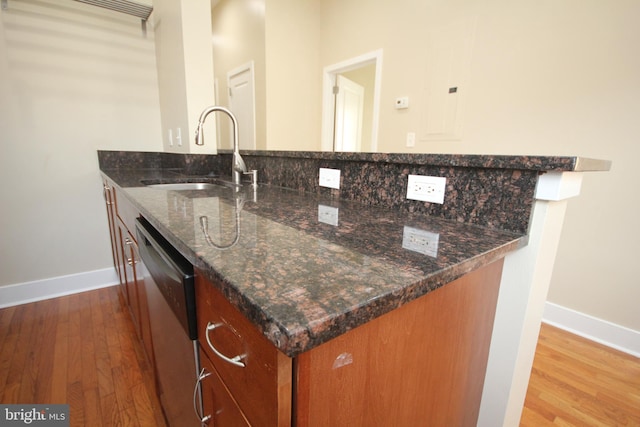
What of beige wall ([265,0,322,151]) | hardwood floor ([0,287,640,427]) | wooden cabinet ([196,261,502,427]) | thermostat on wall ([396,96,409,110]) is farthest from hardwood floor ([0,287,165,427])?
thermostat on wall ([396,96,409,110])

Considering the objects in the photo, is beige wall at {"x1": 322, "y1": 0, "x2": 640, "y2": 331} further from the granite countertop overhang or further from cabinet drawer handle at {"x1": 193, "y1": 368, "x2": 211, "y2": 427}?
cabinet drawer handle at {"x1": 193, "y1": 368, "x2": 211, "y2": 427}

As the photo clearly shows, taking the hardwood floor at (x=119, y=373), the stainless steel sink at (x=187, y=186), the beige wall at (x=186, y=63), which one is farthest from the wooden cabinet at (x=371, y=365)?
the beige wall at (x=186, y=63)

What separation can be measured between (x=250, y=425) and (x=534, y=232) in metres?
0.69

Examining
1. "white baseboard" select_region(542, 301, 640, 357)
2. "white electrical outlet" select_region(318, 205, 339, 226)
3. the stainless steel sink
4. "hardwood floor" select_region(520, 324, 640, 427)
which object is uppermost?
"white electrical outlet" select_region(318, 205, 339, 226)

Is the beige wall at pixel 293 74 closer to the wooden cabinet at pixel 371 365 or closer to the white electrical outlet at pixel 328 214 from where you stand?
the white electrical outlet at pixel 328 214

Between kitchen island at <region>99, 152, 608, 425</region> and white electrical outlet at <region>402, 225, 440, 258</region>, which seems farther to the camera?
white electrical outlet at <region>402, 225, 440, 258</region>

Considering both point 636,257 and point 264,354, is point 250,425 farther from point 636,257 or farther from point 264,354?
point 636,257

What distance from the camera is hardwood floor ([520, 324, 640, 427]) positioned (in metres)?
1.20

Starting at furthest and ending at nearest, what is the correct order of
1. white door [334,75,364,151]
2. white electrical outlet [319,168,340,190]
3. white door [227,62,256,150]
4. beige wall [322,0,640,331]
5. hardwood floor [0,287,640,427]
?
white door [334,75,364,151]
white door [227,62,256,150]
beige wall [322,0,640,331]
hardwood floor [0,287,640,427]
white electrical outlet [319,168,340,190]

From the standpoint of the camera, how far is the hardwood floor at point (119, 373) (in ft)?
3.89

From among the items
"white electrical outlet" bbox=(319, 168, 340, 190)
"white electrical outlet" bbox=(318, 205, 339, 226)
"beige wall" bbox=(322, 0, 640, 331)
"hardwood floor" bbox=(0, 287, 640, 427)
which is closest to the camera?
"white electrical outlet" bbox=(318, 205, 339, 226)

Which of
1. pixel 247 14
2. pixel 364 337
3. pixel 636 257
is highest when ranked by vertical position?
pixel 247 14

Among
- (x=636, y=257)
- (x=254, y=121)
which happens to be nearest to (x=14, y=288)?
→ (x=254, y=121)

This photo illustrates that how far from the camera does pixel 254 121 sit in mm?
3137
